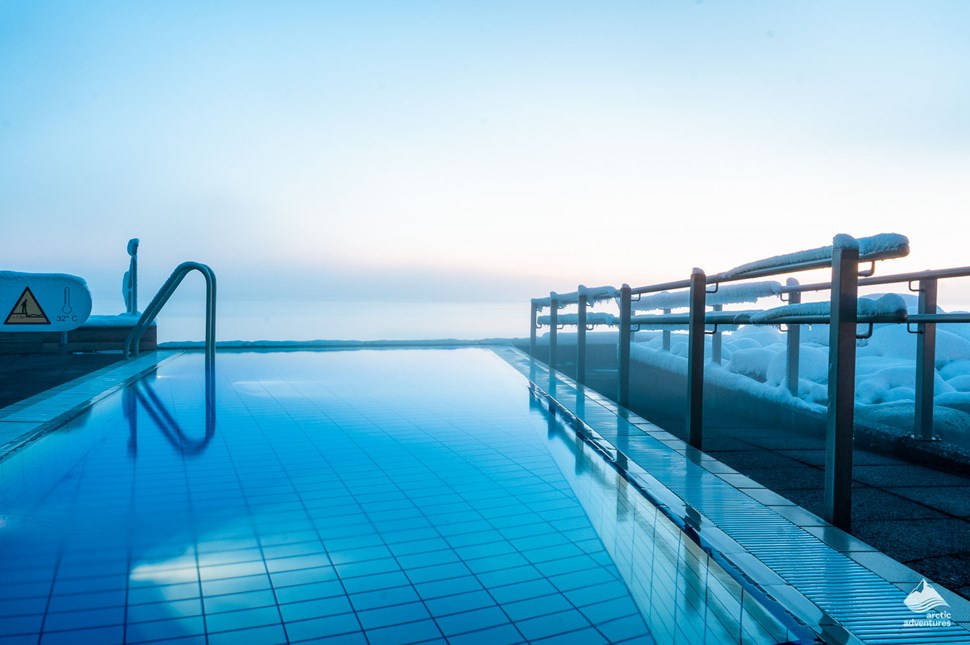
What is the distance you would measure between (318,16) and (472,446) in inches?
347

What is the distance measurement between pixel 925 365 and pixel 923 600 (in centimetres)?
250

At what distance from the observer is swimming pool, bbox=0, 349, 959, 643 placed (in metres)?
1.64

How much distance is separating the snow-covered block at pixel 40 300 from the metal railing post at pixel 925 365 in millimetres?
8641

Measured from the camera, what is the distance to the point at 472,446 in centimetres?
385

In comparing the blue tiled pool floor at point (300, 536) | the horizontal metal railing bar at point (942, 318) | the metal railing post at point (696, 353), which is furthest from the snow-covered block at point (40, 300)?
the horizontal metal railing bar at point (942, 318)

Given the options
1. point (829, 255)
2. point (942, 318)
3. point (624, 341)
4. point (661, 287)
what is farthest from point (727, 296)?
point (829, 255)

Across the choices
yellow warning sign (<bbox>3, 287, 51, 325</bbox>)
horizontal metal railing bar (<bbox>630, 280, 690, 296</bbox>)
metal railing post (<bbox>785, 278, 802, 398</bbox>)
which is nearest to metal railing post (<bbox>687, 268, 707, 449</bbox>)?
horizontal metal railing bar (<bbox>630, 280, 690, 296</bbox>)

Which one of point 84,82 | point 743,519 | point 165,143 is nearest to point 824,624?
point 743,519

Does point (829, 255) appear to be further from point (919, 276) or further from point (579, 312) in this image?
point (579, 312)

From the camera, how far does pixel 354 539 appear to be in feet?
7.44

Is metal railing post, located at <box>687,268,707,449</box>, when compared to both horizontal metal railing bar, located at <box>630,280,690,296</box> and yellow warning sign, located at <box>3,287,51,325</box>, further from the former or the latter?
yellow warning sign, located at <box>3,287,51,325</box>

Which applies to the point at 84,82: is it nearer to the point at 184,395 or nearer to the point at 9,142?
the point at 9,142

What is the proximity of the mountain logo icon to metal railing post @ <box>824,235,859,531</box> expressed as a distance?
0.50 meters

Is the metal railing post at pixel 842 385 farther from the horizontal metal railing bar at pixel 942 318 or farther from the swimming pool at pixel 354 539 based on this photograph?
the horizontal metal railing bar at pixel 942 318
